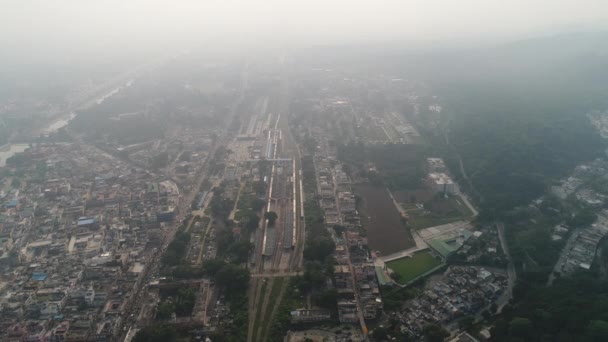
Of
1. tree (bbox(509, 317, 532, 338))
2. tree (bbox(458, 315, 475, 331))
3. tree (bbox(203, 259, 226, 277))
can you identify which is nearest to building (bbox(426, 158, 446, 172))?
tree (bbox(458, 315, 475, 331))

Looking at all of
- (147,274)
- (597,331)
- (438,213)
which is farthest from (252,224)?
(597,331)

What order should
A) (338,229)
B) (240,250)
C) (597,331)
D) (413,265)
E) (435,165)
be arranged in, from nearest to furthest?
(597,331), (413,265), (240,250), (338,229), (435,165)

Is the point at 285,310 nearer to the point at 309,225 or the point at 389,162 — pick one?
the point at 309,225

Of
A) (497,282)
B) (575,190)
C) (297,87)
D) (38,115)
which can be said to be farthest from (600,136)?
(38,115)

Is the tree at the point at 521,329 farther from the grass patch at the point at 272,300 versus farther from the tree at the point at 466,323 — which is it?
the grass patch at the point at 272,300

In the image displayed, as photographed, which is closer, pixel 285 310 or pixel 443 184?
pixel 285 310

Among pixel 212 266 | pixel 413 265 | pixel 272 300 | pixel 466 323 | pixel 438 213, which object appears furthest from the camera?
pixel 438 213

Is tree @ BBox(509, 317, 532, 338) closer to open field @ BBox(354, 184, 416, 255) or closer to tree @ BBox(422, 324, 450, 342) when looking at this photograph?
tree @ BBox(422, 324, 450, 342)

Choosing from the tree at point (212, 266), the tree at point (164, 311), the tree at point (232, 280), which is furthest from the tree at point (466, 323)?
the tree at point (164, 311)
